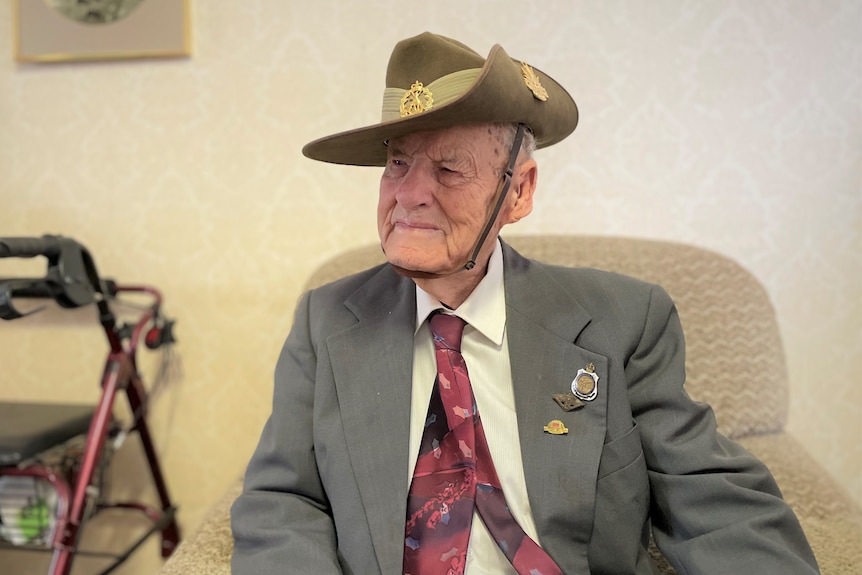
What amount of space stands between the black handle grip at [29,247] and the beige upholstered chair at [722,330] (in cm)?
56

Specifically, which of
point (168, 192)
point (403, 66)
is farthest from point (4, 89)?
point (403, 66)

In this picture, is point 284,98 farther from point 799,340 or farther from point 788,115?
point 799,340

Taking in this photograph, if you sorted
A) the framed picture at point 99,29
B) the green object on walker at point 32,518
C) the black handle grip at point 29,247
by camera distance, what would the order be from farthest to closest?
1. the framed picture at point 99,29
2. the green object on walker at point 32,518
3. the black handle grip at point 29,247

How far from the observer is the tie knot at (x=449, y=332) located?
1074mm

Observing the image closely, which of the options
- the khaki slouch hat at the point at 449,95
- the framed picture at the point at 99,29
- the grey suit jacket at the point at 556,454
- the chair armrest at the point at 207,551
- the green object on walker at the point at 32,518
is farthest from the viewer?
the framed picture at the point at 99,29

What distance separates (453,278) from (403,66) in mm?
338

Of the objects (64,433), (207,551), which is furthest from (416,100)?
(64,433)

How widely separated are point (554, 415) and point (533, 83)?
498 millimetres

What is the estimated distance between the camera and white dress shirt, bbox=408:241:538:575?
3.37ft

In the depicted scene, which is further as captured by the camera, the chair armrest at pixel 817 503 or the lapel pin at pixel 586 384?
the chair armrest at pixel 817 503

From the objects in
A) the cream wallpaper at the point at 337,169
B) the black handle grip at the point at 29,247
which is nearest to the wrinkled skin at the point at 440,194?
the black handle grip at the point at 29,247

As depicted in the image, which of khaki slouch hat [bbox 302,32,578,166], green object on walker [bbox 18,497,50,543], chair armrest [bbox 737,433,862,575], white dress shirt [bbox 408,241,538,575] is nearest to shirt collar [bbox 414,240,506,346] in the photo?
white dress shirt [bbox 408,241,538,575]

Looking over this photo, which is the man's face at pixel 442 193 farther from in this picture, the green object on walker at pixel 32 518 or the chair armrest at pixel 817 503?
the green object on walker at pixel 32 518

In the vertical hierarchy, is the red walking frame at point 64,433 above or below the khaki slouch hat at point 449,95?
below
